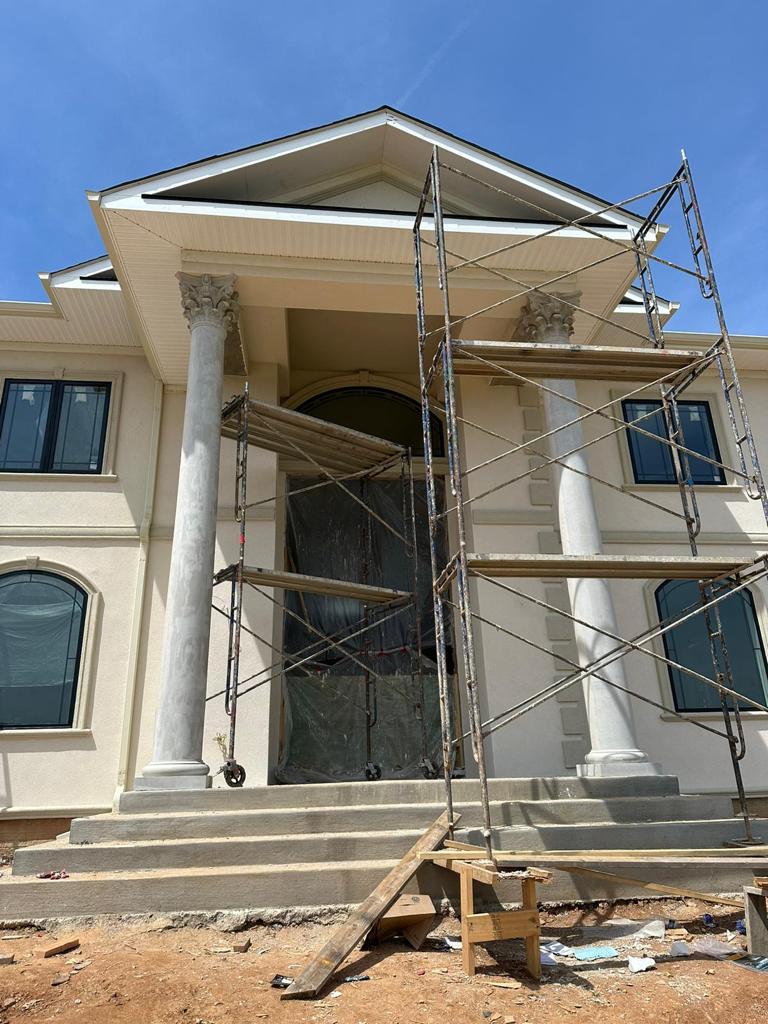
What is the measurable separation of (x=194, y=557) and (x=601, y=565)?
4.28 m

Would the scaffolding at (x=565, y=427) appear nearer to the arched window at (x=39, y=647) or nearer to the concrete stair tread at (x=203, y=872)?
the concrete stair tread at (x=203, y=872)

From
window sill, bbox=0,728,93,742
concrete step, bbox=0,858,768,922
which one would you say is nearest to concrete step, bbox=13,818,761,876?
concrete step, bbox=0,858,768,922

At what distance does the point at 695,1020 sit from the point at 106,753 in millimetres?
7969

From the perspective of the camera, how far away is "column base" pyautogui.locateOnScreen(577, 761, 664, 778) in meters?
7.33

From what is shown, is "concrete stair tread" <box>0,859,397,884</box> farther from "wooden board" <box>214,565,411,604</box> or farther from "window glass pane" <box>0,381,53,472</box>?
"window glass pane" <box>0,381,53,472</box>

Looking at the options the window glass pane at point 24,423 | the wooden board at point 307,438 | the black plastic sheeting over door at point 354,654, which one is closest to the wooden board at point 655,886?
the black plastic sheeting over door at point 354,654

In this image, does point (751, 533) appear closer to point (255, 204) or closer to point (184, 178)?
point (255, 204)

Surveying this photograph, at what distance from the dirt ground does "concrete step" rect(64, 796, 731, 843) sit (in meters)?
0.95

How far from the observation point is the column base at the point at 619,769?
7.33 metres

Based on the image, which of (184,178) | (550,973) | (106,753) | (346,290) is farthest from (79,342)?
(550,973)

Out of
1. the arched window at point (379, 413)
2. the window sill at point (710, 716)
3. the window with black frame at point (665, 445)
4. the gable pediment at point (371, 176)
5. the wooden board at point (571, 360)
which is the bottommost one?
the window sill at point (710, 716)

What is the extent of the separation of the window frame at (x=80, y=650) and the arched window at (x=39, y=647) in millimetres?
60

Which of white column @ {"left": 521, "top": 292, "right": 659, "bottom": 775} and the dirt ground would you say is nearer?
the dirt ground

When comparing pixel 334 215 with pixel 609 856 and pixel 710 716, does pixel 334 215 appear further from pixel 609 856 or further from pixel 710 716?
pixel 710 716
